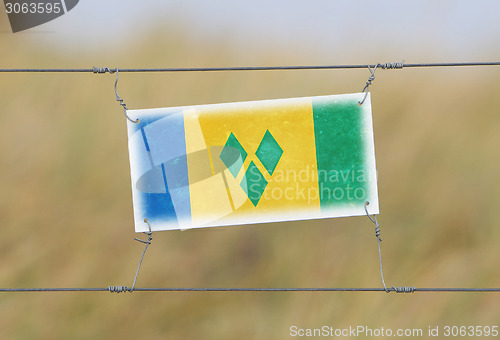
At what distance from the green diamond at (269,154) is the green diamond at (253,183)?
0.03m

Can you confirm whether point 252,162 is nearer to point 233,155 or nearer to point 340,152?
point 233,155

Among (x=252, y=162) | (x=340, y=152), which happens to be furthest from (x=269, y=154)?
(x=340, y=152)

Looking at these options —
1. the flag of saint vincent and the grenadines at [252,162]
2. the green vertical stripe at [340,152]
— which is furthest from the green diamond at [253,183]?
the green vertical stripe at [340,152]

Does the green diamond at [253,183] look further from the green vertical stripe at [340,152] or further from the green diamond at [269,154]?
the green vertical stripe at [340,152]

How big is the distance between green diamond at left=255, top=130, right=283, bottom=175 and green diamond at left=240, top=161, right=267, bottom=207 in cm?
3

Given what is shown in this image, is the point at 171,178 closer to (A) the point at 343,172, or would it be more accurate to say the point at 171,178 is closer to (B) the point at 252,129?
(B) the point at 252,129

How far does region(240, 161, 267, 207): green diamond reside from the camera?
1.30m

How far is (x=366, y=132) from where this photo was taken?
1.30 metres

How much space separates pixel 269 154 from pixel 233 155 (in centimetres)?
9

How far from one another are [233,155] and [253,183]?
0.27ft

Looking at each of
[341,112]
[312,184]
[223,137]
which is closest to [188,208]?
[223,137]

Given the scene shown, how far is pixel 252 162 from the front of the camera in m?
1.30

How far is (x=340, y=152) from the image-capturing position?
4.26 ft

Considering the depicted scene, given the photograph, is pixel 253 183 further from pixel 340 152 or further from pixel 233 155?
pixel 340 152
